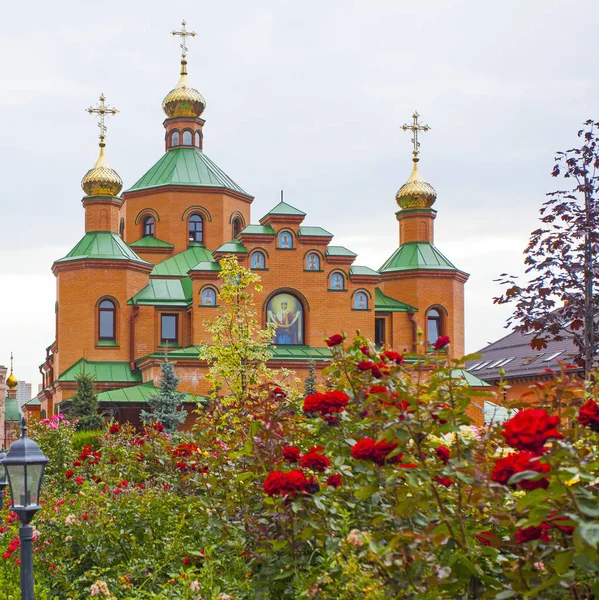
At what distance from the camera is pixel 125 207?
39.1m

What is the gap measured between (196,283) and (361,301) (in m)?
6.26

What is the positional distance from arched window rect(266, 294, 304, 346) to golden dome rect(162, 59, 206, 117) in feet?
33.1

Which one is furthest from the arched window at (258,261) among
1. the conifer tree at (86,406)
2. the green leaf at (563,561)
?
the green leaf at (563,561)

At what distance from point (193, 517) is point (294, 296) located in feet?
89.2

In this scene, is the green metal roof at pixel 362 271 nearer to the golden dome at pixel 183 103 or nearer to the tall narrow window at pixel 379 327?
the tall narrow window at pixel 379 327

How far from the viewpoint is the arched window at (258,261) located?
112 ft

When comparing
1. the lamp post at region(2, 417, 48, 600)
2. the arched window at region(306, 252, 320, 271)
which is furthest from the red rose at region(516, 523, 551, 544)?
the arched window at region(306, 252, 320, 271)

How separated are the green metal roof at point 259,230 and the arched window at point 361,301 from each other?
3.98 m

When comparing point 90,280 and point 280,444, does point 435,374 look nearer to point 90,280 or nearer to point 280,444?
point 280,444

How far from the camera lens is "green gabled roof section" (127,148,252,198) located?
3838cm

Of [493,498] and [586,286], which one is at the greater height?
[586,286]

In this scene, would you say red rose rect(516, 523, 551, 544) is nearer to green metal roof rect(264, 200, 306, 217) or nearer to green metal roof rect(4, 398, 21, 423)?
green metal roof rect(264, 200, 306, 217)

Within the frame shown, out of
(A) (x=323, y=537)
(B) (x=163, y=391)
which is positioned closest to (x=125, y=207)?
(B) (x=163, y=391)

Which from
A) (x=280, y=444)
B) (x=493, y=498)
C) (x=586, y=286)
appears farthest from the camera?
(x=586, y=286)
